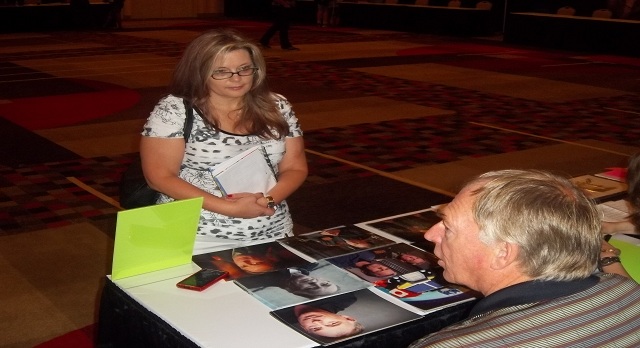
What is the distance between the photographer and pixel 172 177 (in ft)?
12.0

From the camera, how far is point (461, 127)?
32.8 feet

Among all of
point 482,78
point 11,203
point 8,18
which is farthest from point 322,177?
point 8,18

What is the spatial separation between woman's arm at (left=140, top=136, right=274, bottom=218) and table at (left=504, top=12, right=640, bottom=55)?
57.0ft

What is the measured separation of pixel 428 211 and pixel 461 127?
639 centimetres

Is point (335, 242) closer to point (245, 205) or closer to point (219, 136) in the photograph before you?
point (245, 205)

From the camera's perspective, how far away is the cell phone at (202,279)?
2748 mm

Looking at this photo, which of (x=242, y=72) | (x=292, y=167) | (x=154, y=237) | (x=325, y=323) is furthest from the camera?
(x=292, y=167)

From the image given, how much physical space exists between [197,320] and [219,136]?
1351 millimetres

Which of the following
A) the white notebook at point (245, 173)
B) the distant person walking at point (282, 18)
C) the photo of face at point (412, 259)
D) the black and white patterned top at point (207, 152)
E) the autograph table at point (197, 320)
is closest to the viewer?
the autograph table at point (197, 320)

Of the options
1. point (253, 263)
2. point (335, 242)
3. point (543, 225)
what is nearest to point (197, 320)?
point (253, 263)

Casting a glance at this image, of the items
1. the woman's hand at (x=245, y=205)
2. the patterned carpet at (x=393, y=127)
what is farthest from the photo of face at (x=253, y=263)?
the patterned carpet at (x=393, y=127)

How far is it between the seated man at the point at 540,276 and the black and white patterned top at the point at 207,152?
1933 millimetres

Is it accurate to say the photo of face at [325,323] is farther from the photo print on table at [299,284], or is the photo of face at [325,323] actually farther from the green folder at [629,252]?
the green folder at [629,252]

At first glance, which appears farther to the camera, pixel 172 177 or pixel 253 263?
pixel 172 177
